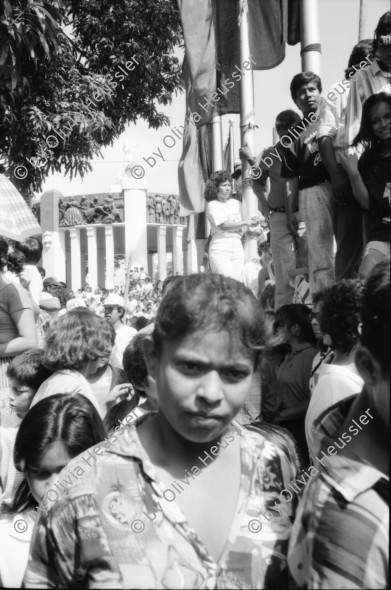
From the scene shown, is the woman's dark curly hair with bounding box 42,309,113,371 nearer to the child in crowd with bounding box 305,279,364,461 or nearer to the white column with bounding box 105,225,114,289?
the child in crowd with bounding box 305,279,364,461

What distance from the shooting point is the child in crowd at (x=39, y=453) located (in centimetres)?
231

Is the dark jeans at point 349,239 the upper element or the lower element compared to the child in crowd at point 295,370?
upper

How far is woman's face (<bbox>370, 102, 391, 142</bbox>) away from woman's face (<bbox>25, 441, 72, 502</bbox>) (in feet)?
6.78

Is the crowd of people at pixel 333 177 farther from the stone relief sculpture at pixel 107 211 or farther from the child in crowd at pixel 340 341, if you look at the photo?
the stone relief sculpture at pixel 107 211

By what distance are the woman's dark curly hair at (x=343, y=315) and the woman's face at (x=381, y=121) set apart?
1.00 metres

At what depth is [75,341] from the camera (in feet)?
11.0

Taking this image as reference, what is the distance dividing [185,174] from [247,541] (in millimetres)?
10388

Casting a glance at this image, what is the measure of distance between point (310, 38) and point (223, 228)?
2224 millimetres

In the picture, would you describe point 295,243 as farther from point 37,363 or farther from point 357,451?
point 357,451

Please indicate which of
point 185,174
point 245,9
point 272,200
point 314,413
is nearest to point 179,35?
point 185,174

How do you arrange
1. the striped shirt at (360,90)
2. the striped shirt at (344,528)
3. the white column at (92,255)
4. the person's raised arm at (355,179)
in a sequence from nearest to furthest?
the striped shirt at (344,528) < the person's raised arm at (355,179) < the striped shirt at (360,90) < the white column at (92,255)

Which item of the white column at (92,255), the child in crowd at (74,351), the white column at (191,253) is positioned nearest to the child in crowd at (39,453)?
the child in crowd at (74,351)

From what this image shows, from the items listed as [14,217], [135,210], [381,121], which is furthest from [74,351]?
[135,210]

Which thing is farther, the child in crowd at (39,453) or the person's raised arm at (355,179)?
the person's raised arm at (355,179)
